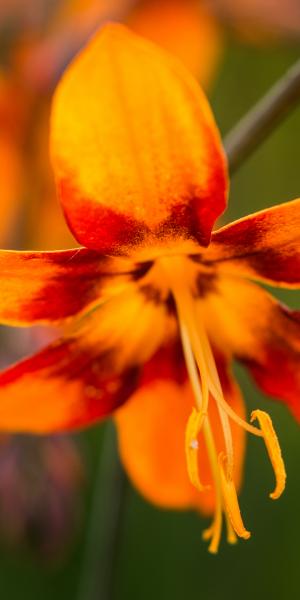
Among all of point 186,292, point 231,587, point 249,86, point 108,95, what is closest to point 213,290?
point 186,292

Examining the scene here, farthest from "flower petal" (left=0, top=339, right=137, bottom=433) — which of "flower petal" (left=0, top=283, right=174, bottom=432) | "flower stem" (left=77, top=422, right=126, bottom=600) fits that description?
"flower stem" (left=77, top=422, right=126, bottom=600)

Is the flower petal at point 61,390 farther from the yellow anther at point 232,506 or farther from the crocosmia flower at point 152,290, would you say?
the yellow anther at point 232,506

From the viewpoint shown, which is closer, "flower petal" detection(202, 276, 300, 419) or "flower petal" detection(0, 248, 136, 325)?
"flower petal" detection(0, 248, 136, 325)

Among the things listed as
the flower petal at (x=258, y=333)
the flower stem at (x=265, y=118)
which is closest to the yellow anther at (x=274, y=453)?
the flower petal at (x=258, y=333)

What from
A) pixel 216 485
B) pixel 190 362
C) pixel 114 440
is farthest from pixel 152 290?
pixel 114 440

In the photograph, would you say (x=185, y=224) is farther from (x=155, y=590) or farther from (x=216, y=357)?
(x=155, y=590)

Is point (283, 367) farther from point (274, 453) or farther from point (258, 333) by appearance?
point (274, 453)

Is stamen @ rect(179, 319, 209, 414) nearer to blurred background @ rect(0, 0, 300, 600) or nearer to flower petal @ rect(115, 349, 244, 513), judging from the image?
flower petal @ rect(115, 349, 244, 513)
